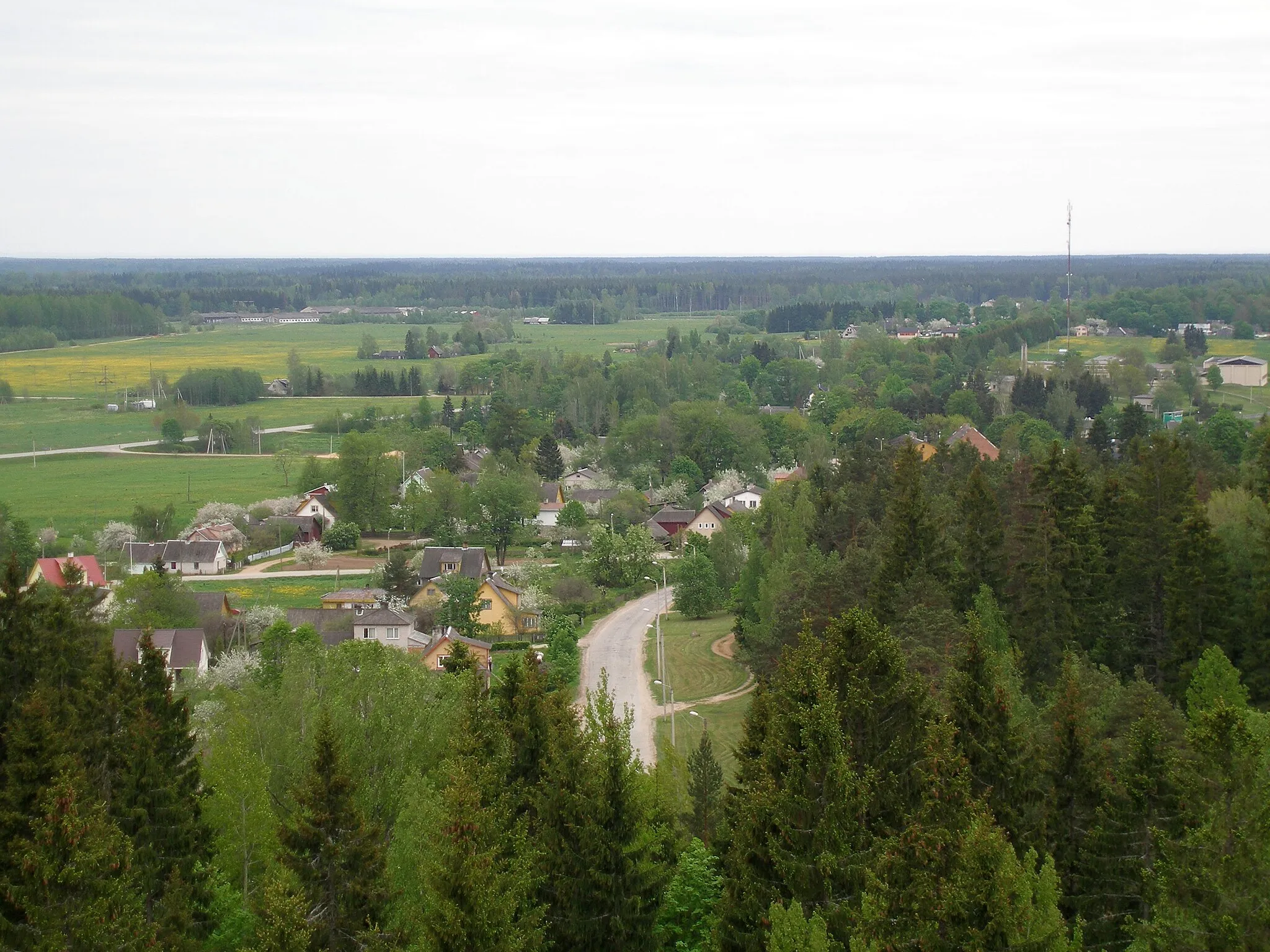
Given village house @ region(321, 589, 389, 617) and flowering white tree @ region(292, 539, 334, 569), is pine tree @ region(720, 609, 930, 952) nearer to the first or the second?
village house @ region(321, 589, 389, 617)

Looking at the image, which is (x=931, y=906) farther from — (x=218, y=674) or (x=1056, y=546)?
(x=218, y=674)

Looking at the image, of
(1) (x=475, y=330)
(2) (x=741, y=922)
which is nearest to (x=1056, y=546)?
(2) (x=741, y=922)

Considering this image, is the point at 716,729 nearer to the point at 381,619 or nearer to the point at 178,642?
the point at 381,619

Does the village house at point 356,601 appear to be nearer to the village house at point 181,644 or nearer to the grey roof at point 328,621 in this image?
the grey roof at point 328,621

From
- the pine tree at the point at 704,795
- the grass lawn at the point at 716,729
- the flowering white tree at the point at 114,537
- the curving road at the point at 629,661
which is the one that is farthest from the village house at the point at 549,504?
the pine tree at the point at 704,795

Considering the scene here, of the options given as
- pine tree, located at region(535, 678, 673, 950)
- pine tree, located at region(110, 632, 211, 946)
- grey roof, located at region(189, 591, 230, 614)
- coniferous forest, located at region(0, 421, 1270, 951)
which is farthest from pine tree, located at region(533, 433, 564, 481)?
pine tree, located at region(535, 678, 673, 950)
